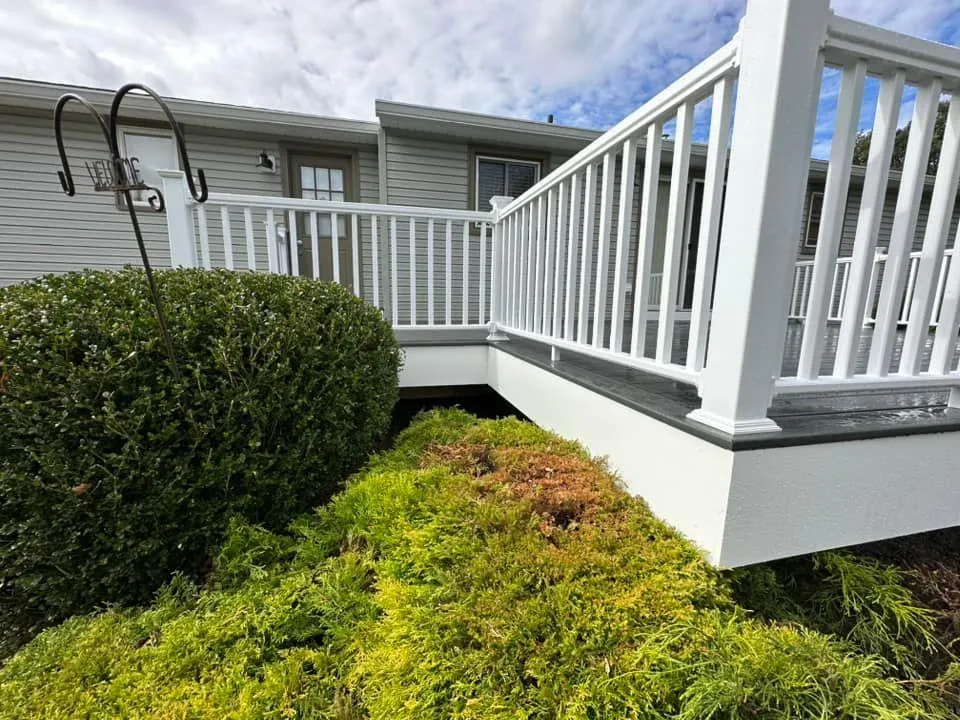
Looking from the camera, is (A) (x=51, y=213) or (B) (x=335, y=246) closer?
(B) (x=335, y=246)

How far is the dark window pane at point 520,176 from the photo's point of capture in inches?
234

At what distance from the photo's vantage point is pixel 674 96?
4.40 ft

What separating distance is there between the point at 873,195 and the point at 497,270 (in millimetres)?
2411

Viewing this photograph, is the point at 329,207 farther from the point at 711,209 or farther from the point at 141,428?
the point at 711,209

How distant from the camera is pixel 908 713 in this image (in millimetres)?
904

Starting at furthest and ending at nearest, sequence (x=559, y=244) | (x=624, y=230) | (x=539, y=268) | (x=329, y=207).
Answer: (x=329, y=207)
(x=539, y=268)
(x=559, y=244)
(x=624, y=230)

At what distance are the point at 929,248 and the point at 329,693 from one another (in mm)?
2141

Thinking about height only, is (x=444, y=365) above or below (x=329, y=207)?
below

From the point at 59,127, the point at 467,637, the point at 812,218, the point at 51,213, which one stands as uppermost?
the point at 812,218

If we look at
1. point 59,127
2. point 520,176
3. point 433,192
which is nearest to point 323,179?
point 433,192

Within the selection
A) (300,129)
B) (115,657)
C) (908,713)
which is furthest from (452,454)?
(300,129)

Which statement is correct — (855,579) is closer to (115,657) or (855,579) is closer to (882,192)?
(882,192)

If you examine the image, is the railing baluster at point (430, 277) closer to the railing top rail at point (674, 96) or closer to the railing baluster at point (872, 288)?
the railing top rail at point (674, 96)

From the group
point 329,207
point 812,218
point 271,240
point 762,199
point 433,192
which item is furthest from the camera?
point 812,218
